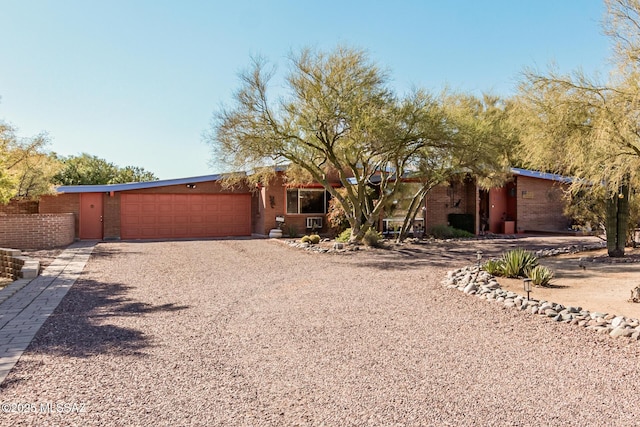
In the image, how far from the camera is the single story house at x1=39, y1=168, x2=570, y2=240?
18.9 m

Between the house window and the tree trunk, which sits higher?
the house window

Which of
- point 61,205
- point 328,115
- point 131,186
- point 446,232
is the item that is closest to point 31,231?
point 61,205

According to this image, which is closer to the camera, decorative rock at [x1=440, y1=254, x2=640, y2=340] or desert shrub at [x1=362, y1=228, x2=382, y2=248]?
decorative rock at [x1=440, y1=254, x2=640, y2=340]

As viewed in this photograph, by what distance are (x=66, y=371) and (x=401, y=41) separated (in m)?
12.3

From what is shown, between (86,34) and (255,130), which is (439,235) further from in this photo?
(86,34)

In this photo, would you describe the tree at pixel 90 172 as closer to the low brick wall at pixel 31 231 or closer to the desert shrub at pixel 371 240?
the low brick wall at pixel 31 231

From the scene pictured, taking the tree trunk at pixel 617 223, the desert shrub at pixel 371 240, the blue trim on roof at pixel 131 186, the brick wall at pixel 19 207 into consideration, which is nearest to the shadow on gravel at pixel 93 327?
the desert shrub at pixel 371 240

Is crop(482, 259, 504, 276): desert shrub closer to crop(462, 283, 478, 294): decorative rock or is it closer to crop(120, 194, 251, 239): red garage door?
crop(462, 283, 478, 294): decorative rock

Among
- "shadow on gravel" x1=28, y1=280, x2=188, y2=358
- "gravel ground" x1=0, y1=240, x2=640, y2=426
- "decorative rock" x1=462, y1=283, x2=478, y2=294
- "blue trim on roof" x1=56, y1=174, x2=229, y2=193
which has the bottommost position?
"gravel ground" x1=0, y1=240, x2=640, y2=426

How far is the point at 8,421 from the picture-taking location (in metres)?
2.82

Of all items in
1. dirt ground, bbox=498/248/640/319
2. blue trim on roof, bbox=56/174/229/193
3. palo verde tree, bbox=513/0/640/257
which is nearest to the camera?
dirt ground, bbox=498/248/640/319

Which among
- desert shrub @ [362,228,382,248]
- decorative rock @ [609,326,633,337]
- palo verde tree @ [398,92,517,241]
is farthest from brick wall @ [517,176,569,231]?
decorative rock @ [609,326,633,337]

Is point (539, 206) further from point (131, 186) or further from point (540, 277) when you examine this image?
point (131, 186)

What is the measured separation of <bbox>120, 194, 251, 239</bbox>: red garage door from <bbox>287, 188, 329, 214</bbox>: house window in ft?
8.58
